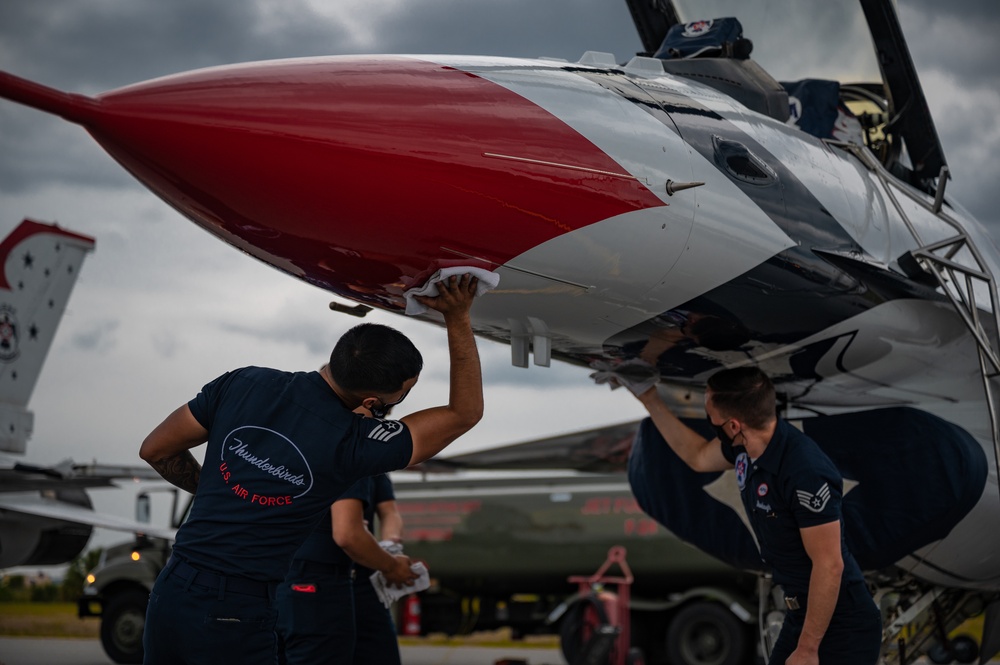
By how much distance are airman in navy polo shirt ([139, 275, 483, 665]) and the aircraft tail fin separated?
540 inches

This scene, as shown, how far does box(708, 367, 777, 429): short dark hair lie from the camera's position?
3352 millimetres

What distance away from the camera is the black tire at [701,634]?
11156mm

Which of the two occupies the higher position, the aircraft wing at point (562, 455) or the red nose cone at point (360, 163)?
the aircraft wing at point (562, 455)

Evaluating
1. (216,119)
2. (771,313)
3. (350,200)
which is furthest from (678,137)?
→ (216,119)

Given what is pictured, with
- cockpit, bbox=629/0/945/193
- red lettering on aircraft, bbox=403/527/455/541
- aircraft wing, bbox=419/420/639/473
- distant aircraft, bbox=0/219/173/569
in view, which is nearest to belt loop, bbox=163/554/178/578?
cockpit, bbox=629/0/945/193

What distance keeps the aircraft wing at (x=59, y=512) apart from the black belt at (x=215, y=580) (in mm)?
9973

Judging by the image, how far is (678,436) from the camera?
401cm

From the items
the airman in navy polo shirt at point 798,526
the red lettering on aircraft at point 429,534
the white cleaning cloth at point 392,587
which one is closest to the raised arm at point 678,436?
the airman in navy polo shirt at point 798,526

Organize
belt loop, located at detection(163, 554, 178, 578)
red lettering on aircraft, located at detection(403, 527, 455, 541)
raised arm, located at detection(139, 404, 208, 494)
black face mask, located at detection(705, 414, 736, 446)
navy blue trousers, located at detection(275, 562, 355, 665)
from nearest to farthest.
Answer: belt loop, located at detection(163, 554, 178, 578) → raised arm, located at detection(139, 404, 208, 494) → black face mask, located at detection(705, 414, 736, 446) → navy blue trousers, located at detection(275, 562, 355, 665) → red lettering on aircraft, located at detection(403, 527, 455, 541)

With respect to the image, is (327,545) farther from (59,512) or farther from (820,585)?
(59,512)

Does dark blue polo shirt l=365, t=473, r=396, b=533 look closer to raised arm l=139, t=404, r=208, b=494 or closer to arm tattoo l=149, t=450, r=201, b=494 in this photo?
arm tattoo l=149, t=450, r=201, b=494

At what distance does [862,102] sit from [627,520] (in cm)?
738

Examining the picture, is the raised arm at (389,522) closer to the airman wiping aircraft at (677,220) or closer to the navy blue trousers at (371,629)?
the navy blue trousers at (371,629)

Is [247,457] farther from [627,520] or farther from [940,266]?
[627,520]
